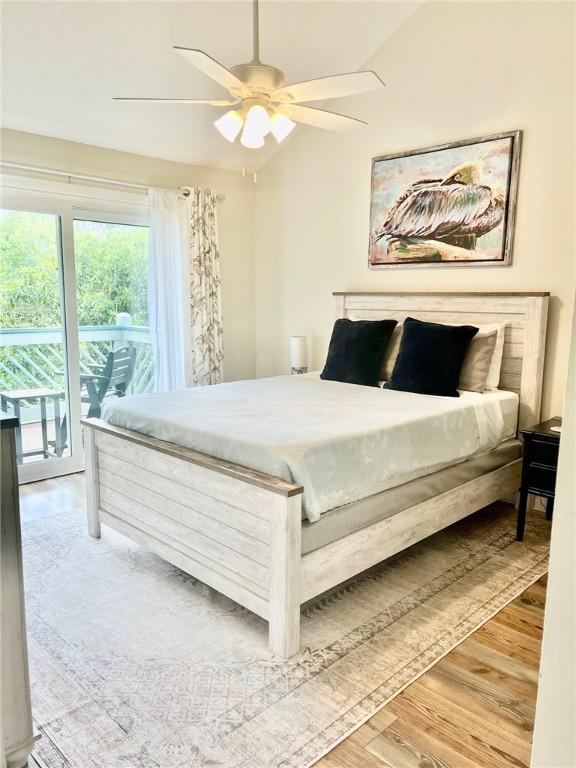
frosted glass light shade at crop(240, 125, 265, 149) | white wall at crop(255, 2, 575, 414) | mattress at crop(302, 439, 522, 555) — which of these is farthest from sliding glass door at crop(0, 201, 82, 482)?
mattress at crop(302, 439, 522, 555)

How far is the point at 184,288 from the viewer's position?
4.45 meters

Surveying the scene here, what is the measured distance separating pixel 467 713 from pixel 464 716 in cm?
2

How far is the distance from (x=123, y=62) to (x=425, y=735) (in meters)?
3.76

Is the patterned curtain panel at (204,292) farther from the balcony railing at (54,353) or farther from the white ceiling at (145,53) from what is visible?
the white ceiling at (145,53)

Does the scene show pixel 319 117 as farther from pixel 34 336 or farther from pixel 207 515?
pixel 34 336

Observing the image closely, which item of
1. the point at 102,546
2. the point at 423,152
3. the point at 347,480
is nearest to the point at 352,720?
the point at 347,480

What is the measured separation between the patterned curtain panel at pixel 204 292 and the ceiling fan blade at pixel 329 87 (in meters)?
2.17

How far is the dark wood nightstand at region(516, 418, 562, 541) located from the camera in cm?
285

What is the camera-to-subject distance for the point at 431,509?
2.70 metres

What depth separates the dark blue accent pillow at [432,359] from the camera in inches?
127

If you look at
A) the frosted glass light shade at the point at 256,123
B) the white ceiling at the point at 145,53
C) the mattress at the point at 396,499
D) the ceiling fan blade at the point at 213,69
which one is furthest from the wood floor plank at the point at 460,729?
the white ceiling at the point at 145,53

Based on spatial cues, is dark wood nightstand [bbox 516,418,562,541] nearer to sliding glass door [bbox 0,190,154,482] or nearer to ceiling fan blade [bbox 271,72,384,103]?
ceiling fan blade [bbox 271,72,384,103]

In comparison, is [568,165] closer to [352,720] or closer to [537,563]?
[537,563]

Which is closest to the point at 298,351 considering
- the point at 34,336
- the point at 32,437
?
the point at 34,336
